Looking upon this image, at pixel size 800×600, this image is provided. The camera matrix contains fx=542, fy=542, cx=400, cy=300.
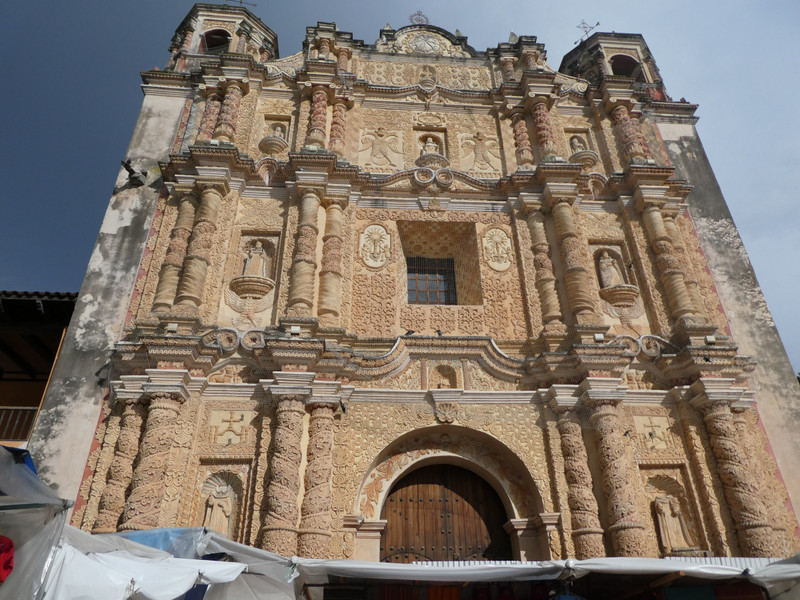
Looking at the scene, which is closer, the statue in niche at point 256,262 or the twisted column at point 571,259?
the twisted column at point 571,259

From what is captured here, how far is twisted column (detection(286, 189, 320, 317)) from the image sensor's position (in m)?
9.05

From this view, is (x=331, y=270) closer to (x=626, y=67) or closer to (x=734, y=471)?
(x=734, y=471)

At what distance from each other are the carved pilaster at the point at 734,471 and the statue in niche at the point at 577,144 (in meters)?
6.02

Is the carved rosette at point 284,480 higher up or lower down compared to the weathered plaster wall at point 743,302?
lower down

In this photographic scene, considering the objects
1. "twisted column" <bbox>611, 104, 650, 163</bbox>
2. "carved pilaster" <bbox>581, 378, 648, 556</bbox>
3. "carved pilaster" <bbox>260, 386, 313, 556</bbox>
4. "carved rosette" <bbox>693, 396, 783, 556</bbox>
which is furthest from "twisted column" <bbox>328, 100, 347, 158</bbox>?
"carved rosette" <bbox>693, 396, 783, 556</bbox>

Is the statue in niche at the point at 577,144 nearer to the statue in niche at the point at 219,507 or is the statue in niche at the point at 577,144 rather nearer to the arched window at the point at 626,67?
the arched window at the point at 626,67

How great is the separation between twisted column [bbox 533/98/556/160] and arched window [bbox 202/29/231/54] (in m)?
8.07

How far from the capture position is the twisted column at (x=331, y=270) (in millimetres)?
9203

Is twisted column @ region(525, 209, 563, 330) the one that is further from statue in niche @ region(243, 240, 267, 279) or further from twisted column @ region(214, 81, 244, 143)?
twisted column @ region(214, 81, 244, 143)

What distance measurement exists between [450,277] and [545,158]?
10.3 ft

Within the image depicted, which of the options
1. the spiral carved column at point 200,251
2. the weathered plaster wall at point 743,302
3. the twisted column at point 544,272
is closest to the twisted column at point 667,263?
the weathered plaster wall at point 743,302

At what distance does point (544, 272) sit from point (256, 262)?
527cm

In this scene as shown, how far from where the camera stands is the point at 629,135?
39.4ft

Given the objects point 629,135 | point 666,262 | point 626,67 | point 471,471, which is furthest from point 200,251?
point 626,67
